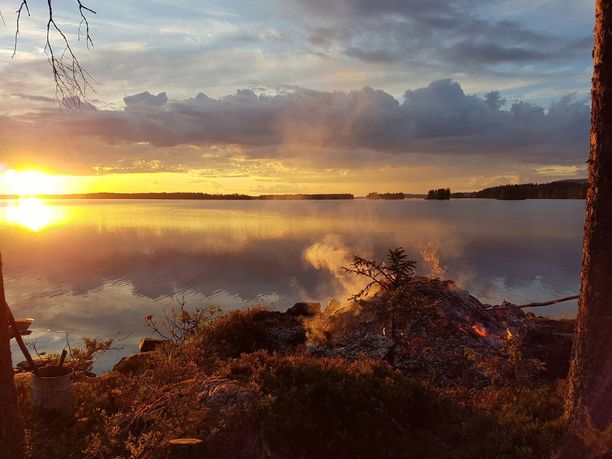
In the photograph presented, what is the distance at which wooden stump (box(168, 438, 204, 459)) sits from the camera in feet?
20.9

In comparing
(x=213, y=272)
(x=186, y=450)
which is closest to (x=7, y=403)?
(x=186, y=450)

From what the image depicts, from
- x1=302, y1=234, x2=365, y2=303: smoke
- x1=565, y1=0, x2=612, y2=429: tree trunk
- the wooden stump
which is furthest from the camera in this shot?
x1=302, y1=234, x2=365, y2=303: smoke

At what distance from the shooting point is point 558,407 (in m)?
8.05

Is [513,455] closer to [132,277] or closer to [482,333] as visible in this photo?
[482,333]

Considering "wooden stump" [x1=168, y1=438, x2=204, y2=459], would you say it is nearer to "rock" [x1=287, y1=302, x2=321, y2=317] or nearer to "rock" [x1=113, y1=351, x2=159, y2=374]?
"rock" [x1=113, y1=351, x2=159, y2=374]

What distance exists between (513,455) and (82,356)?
8.33 meters

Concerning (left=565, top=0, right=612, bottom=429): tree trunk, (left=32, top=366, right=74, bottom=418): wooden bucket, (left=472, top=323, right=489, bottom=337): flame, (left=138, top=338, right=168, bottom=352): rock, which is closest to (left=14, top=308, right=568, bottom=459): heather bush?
(left=32, top=366, right=74, bottom=418): wooden bucket

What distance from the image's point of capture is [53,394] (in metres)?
8.23

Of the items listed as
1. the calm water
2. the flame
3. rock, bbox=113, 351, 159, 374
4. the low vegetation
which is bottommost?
the calm water

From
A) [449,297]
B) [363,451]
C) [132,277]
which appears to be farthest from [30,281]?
[363,451]

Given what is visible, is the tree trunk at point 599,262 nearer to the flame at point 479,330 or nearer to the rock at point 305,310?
the flame at point 479,330

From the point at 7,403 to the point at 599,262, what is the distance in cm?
951

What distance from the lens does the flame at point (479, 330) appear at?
1464 centimetres

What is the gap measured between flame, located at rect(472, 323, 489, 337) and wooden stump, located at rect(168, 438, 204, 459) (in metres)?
10.7
